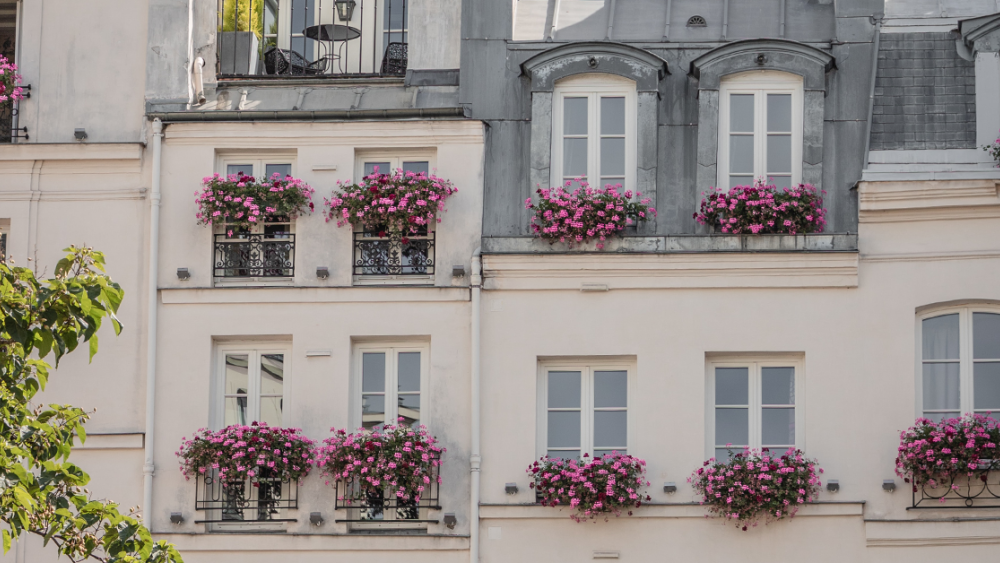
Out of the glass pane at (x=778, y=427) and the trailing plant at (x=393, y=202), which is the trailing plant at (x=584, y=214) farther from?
the glass pane at (x=778, y=427)

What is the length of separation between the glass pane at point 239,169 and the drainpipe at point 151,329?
0.88 meters

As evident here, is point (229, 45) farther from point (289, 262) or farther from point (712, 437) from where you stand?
point (712, 437)

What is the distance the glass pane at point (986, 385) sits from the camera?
20.0m

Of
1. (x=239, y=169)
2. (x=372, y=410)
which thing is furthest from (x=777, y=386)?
(x=239, y=169)

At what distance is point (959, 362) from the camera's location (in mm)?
20156

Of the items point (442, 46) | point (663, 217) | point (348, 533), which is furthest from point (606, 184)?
point (348, 533)

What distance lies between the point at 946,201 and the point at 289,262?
7728 mm

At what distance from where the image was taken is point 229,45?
74.8ft

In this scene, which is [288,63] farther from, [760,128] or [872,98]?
[872,98]

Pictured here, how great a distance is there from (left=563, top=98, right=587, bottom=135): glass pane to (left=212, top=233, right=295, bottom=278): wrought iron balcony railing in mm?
3583

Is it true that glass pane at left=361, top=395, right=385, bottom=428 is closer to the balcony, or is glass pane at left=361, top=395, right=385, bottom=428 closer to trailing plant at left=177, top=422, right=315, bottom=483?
trailing plant at left=177, top=422, right=315, bottom=483

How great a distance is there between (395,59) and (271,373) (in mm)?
4566

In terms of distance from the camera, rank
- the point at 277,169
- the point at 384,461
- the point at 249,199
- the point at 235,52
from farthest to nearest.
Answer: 1. the point at 235,52
2. the point at 277,169
3. the point at 249,199
4. the point at 384,461

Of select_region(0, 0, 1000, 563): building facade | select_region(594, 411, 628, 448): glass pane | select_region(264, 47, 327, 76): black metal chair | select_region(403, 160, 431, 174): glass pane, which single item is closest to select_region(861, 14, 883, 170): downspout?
select_region(0, 0, 1000, 563): building facade
